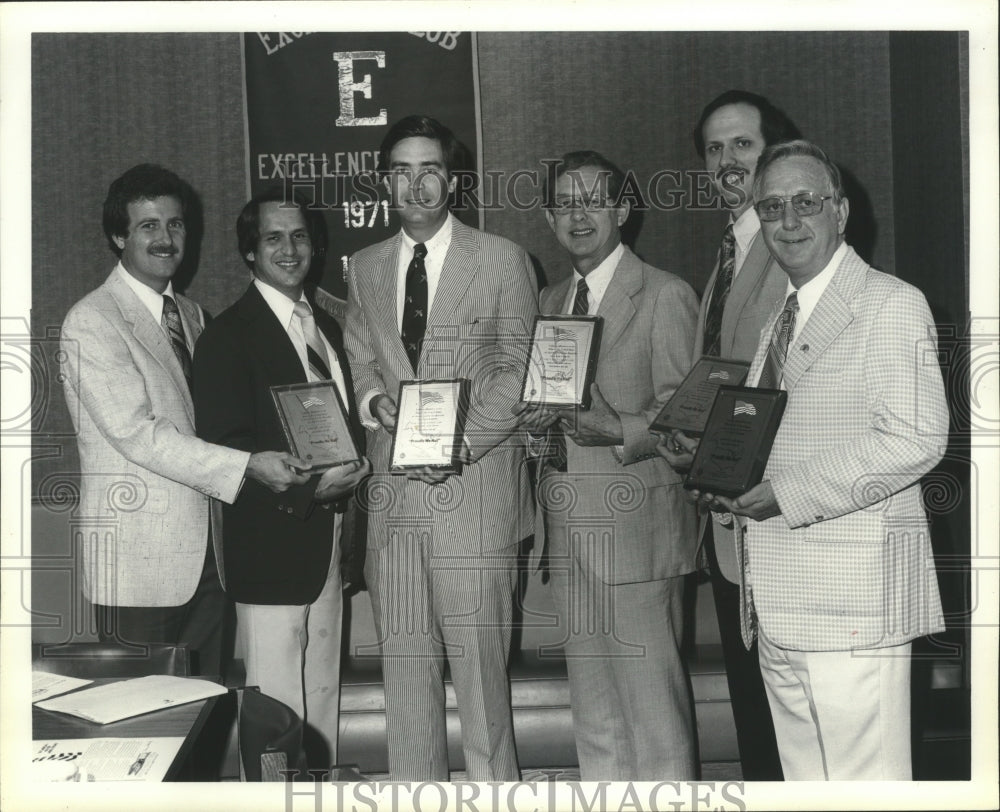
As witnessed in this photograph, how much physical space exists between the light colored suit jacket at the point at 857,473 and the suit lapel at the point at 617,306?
2.02 ft

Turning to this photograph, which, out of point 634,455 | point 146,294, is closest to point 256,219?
point 146,294

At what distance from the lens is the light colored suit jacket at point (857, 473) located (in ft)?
7.48

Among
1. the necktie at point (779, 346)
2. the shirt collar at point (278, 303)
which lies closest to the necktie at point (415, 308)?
the shirt collar at point (278, 303)

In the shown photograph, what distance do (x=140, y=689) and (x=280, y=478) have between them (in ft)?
3.01

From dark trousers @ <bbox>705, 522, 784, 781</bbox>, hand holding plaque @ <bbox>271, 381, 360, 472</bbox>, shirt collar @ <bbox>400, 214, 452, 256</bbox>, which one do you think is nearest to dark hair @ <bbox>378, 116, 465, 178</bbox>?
shirt collar @ <bbox>400, 214, 452, 256</bbox>

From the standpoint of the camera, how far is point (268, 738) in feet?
5.81

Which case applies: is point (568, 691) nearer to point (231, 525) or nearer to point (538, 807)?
point (538, 807)

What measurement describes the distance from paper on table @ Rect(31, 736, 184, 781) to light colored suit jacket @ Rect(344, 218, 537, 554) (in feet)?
3.81

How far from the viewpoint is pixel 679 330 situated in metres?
2.96

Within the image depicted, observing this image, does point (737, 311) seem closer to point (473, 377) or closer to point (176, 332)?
point (473, 377)

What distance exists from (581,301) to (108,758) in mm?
1744

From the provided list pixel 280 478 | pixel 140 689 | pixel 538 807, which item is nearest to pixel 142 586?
pixel 280 478

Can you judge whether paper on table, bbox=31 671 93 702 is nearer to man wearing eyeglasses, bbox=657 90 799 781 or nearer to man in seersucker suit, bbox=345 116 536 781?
man in seersucker suit, bbox=345 116 536 781

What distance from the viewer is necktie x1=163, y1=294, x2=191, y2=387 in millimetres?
3104
